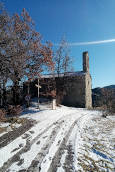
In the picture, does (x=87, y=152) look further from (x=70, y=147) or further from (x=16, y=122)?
(x=16, y=122)

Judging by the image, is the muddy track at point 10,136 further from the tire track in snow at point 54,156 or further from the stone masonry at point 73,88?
the stone masonry at point 73,88

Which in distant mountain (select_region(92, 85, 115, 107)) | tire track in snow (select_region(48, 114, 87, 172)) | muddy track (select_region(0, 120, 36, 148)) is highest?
distant mountain (select_region(92, 85, 115, 107))

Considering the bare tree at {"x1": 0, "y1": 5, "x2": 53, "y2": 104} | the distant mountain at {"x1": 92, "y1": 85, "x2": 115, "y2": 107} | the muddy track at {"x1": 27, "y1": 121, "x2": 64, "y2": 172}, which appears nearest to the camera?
the muddy track at {"x1": 27, "y1": 121, "x2": 64, "y2": 172}

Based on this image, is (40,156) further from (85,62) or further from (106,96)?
(85,62)

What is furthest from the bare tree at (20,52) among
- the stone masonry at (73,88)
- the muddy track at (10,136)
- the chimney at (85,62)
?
the chimney at (85,62)

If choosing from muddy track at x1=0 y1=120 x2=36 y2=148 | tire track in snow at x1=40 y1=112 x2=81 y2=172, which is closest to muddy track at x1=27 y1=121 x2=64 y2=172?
tire track in snow at x1=40 y1=112 x2=81 y2=172

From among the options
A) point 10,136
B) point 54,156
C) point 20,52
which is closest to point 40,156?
point 54,156

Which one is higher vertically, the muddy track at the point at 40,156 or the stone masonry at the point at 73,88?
the stone masonry at the point at 73,88

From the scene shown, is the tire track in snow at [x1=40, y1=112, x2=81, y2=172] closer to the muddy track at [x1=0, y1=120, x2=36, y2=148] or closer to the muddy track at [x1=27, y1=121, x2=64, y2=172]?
the muddy track at [x1=27, y1=121, x2=64, y2=172]

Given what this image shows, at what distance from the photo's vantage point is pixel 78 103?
2214 cm

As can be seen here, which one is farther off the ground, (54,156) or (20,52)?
(20,52)

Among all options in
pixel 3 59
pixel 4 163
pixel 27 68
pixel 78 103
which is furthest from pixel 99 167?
pixel 78 103

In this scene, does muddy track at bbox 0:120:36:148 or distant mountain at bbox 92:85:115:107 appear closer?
muddy track at bbox 0:120:36:148

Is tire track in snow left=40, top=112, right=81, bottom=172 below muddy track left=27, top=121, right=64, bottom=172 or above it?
below
